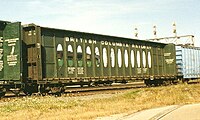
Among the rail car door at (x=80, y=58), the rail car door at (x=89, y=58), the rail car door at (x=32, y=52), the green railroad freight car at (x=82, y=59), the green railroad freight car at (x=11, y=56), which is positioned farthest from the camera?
the rail car door at (x=89, y=58)

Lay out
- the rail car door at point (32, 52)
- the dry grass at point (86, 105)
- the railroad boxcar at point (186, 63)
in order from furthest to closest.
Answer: the railroad boxcar at point (186, 63) → the rail car door at point (32, 52) → the dry grass at point (86, 105)

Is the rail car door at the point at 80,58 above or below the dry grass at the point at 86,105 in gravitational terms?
above

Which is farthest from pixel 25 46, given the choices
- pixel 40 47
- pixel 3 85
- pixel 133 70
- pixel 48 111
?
pixel 133 70

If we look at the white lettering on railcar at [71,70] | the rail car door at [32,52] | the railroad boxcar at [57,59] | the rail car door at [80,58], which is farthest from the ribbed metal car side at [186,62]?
the rail car door at [32,52]

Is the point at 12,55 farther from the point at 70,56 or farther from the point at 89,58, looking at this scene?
the point at 89,58

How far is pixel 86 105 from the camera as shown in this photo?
15172mm

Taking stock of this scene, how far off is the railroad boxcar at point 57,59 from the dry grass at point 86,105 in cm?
307

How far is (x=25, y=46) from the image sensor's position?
19938mm

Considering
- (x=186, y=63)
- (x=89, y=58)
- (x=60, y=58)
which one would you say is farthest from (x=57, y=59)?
(x=186, y=63)

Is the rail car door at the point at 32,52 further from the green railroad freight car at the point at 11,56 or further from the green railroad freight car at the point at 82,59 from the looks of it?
the green railroad freight car at the point at 11,56

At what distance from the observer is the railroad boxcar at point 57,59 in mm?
19312

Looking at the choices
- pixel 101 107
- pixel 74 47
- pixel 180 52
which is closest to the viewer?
pixel 101 107

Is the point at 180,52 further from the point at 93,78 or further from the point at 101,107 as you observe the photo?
the point at 101,107

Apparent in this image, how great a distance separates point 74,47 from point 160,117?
11975 mm
